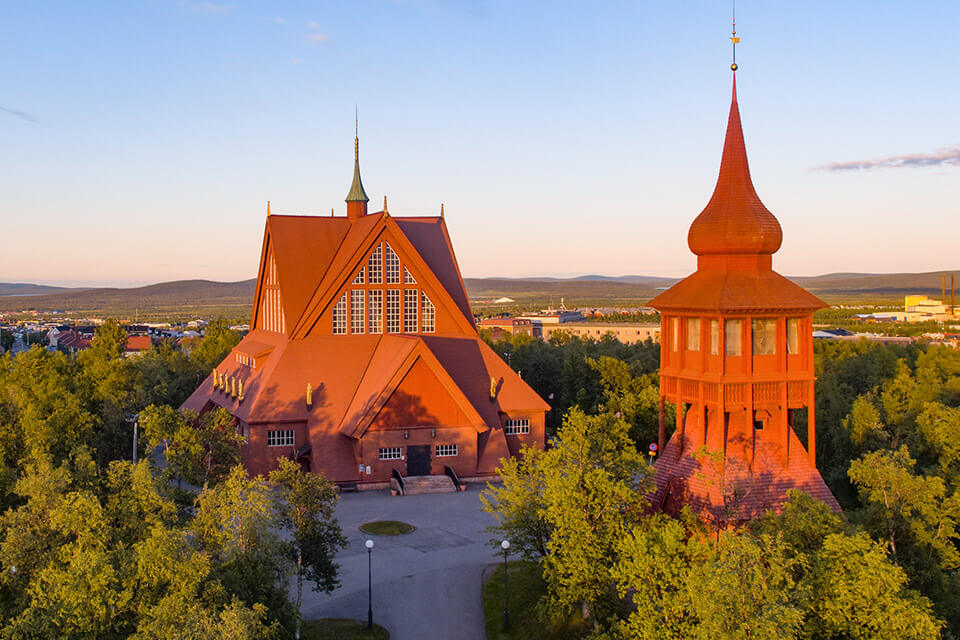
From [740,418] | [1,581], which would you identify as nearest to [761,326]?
[740,418]

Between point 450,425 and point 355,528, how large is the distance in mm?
9445

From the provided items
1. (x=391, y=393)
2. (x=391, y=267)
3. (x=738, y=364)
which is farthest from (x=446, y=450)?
(x=738, y=364)

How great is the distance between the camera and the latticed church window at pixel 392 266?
47.4 m

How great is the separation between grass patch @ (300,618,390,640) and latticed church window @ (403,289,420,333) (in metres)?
24.0

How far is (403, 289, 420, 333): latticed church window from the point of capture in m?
48.0

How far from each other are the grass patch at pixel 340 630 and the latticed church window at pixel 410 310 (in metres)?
24.0

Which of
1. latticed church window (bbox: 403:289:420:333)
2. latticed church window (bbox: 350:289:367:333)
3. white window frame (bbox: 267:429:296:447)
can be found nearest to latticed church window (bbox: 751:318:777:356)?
white window frame (bbox: 267:429:296:447)

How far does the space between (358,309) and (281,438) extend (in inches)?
333

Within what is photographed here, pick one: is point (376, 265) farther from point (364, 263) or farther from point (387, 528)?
point (387, 528)

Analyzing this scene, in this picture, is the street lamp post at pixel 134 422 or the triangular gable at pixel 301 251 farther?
the triangular gable at pixel 301 251

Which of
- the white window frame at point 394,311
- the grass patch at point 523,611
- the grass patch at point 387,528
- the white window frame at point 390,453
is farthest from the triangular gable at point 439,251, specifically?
the grass patch at point 523,611

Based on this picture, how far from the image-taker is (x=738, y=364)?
23.6m

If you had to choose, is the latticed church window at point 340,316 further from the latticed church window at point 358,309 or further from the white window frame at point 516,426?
the white window frame at point 516,426

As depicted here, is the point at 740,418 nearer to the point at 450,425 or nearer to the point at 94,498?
the point at 94,498
